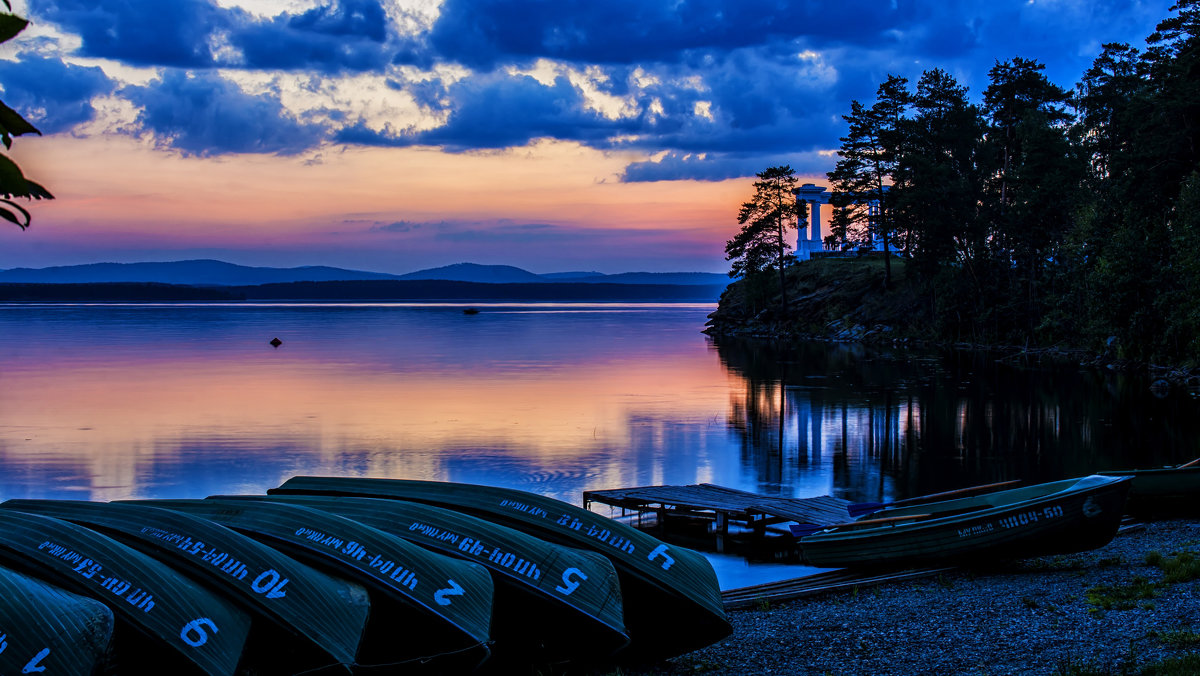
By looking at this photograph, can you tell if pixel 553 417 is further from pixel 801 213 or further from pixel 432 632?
pixel 801 213

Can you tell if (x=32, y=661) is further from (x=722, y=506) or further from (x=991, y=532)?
(x=722, y=506)

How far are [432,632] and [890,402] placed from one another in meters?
34.6

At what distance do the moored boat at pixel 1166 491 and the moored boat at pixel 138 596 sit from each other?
1628 cm

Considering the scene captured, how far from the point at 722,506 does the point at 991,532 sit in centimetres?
611

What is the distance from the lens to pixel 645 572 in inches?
477

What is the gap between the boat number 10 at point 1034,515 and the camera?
15.0 m

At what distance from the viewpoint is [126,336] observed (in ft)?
308

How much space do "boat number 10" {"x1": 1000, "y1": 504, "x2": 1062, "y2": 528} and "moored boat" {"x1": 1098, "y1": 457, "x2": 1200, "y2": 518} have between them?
4.74m

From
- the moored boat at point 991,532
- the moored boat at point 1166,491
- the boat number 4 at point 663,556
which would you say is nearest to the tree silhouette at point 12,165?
the boat number 4 at point 663,556

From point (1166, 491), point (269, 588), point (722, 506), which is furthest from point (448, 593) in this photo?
point (1166, 491)

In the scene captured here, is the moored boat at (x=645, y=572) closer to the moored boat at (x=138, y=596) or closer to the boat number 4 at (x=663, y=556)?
the boat number 4 at (x=663, y=556)

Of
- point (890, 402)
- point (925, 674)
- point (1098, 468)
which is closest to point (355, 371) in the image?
point (890, 402)

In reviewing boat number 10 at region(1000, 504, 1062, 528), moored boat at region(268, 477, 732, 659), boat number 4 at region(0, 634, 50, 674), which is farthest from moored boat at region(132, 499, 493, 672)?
boat number 10 at region(1000, 504, 1062, 528)

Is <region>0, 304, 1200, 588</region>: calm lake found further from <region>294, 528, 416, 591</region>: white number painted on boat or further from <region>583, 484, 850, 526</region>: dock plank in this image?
<region>294, 528, 416, 591</region>: white number painted on boat
